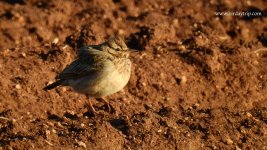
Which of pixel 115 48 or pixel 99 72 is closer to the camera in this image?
pixel 99 72

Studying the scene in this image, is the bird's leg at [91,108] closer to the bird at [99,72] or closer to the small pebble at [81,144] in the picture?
the bird at [99,72]

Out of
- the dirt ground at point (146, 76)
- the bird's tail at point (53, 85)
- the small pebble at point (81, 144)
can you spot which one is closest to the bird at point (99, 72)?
the bird's tail at point (53, 85)

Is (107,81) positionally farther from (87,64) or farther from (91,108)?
(91,108)

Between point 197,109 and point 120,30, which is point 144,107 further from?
point 120,30

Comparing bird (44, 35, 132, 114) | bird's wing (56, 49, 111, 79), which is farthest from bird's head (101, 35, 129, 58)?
bird's wing (56, 49, 111, 79)

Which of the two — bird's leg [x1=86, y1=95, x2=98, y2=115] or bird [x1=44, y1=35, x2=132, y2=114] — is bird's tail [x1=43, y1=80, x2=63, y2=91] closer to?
bird [x1=44, y1=35, x2=132, y2=114]

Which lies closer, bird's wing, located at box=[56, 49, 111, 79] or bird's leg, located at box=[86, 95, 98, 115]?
bird's wing, located at box=[56, 49, 111, 79]

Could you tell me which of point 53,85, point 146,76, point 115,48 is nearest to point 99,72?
point 115,48
